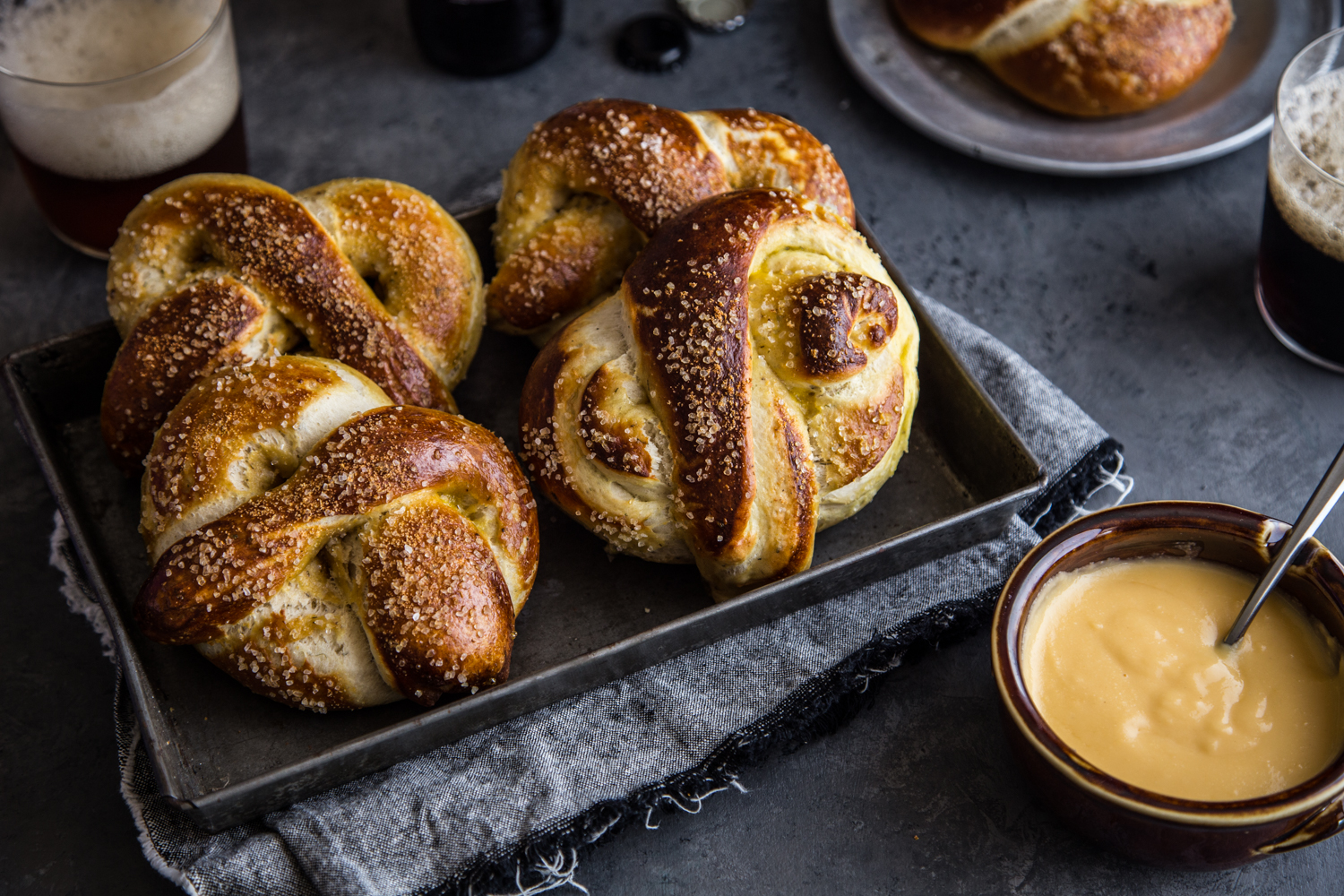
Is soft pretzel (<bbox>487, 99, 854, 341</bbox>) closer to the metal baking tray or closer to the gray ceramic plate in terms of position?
the metal baking tray

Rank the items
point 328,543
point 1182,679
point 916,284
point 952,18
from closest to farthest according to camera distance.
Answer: point 1182,679 → point 328,543 → point 916,284 → point 952,18

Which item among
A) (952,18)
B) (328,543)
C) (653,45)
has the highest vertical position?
(952,18)

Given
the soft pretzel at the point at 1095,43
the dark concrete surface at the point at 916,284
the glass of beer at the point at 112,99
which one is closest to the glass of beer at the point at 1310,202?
the dark concrete surface at the point at 916,284

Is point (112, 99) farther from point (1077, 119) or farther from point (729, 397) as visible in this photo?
point (1077, 119)

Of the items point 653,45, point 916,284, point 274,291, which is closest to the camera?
point 274,291

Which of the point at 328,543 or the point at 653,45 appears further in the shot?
the point at 653,45

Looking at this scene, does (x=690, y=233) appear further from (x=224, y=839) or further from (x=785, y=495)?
(x=224, y=839)

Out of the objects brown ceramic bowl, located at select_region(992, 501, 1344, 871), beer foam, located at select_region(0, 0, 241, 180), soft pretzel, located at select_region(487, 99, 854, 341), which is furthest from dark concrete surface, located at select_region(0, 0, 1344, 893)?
soft pretzel, located at select_region(487, 99, 854, 341)

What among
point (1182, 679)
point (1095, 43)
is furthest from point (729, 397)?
point (1095, 43)

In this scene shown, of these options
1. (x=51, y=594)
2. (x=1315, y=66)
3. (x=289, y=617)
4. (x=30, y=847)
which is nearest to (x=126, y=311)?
(x=51, y=594)
